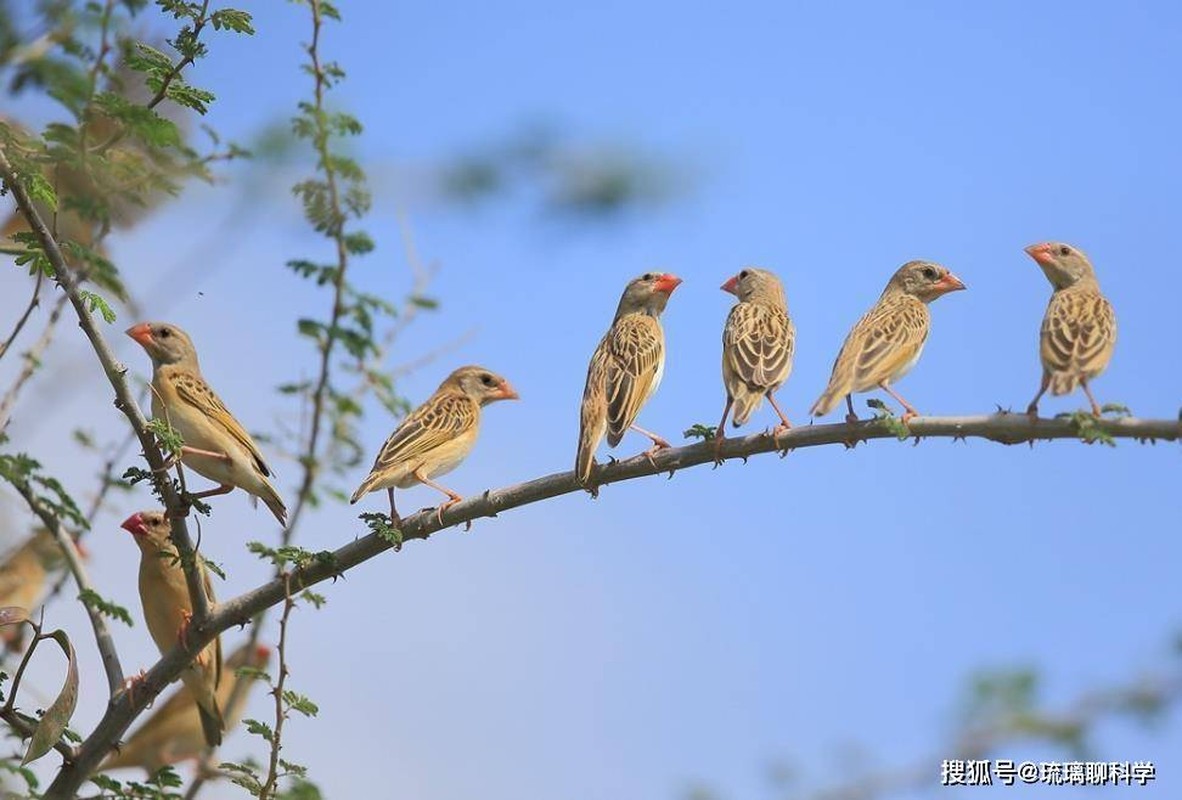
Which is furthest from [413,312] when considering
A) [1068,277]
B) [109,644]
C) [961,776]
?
[961,776]

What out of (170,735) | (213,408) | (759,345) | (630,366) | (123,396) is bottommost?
(123,396)

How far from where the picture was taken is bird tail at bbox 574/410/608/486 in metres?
5.70

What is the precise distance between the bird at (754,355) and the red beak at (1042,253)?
1.27m

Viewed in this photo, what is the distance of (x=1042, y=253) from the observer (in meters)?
7.79

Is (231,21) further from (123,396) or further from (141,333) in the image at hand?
(141,333)

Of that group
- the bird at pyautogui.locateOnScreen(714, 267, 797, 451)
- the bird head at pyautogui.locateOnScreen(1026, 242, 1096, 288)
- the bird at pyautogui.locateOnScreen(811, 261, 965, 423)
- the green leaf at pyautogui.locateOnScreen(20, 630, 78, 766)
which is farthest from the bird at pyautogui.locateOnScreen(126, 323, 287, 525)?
the bird head at pyautogui.locateOnScreen(1026, 242, 1096, 288)

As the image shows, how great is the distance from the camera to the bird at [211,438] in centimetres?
701

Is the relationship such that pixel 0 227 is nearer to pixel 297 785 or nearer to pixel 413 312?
pixel 413 312

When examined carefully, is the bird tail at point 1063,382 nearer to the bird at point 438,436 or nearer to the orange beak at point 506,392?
the bird at point 438,436

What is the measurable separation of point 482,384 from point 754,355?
8.92 ft

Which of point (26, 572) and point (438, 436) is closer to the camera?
point (438, 436)

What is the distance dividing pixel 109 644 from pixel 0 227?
322 cm

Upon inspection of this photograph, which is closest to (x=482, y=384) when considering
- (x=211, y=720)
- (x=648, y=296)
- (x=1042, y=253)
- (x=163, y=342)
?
(x=648, y=296)

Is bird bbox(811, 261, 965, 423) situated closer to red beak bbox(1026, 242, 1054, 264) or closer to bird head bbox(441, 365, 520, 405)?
red beak bbox(1026, 242, 1054, 264)
